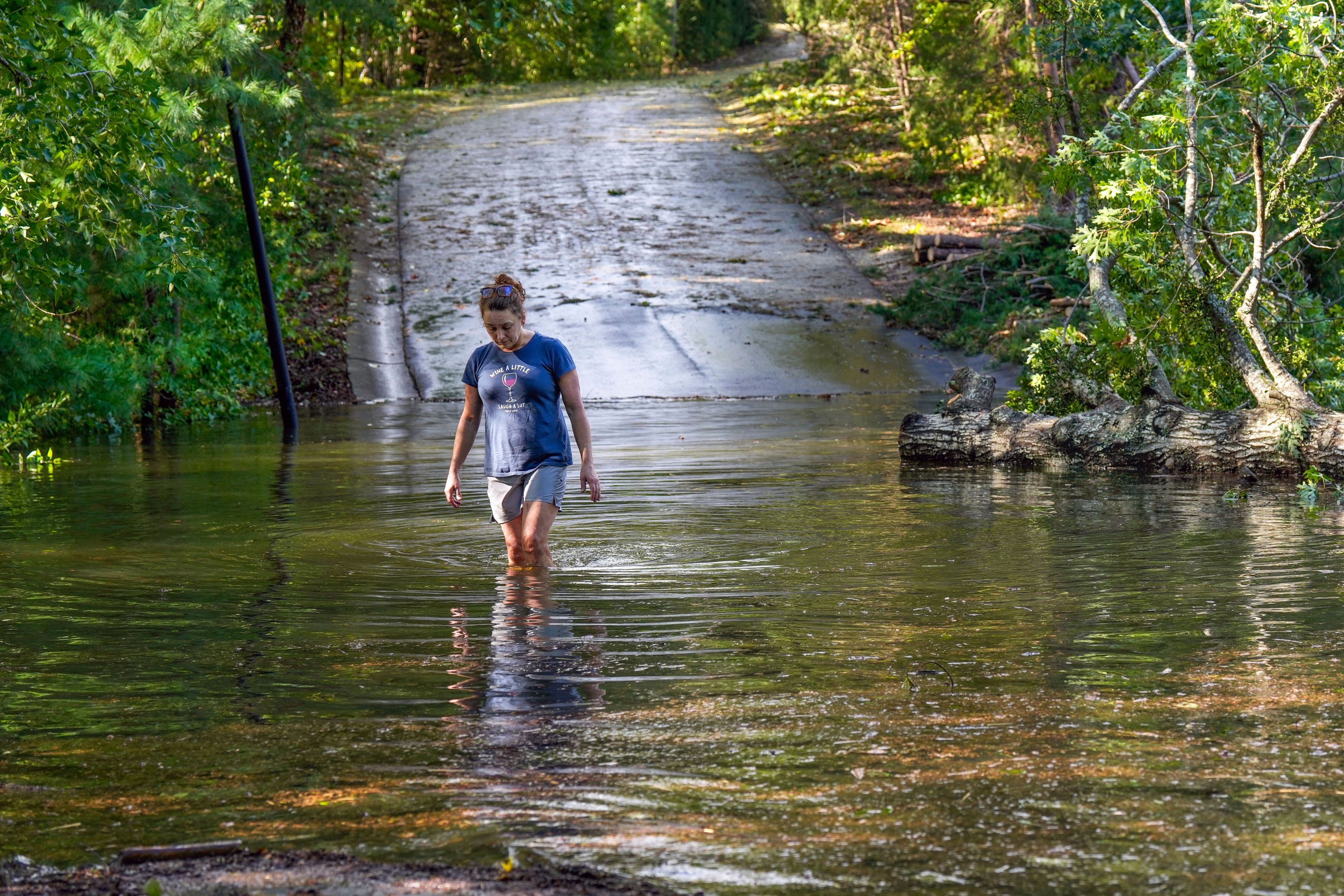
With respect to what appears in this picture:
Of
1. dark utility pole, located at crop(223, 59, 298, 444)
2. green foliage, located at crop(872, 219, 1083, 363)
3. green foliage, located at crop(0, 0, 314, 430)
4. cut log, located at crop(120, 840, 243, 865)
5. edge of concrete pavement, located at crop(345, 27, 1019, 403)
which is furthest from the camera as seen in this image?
green foliage, located at crop(872, 219, 1083, 363)

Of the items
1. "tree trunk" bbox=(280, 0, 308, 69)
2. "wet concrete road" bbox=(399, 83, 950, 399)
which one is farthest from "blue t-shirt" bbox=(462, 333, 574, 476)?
"tree trunk" bbox=(280, 0, 308, 69)

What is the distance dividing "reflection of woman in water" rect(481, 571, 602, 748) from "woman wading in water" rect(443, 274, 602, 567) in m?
0.66

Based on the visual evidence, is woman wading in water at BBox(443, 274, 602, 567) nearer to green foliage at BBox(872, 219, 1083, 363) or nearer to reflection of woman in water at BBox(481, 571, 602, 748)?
reflection of woman in water at BBox(481, 571, 602, 748)

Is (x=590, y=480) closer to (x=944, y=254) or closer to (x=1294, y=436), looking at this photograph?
(x=1294, y=436)

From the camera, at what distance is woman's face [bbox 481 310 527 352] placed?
8.03 m

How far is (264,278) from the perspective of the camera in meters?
17.8

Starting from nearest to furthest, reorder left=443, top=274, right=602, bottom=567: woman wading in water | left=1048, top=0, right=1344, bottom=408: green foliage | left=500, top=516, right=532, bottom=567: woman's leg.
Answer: left=443, top=274, right=602, bottom=567: woman wading in water → left=500, top=516, right=532, bottom=567: woman's leg → left=1048, top=0, right=1344, bottom=408: green foliage

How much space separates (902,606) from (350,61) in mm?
47647

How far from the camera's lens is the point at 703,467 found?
13562 mm

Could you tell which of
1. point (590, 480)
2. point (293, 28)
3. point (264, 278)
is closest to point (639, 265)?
point (293, 28)

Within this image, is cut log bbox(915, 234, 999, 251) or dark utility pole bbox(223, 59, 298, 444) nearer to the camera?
dark utility pole bbox(223, 59, 298, 444)

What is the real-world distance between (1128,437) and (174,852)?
1074 centimetres

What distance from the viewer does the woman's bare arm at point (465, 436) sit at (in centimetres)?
846

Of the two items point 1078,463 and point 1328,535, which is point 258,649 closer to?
point 1328,535
